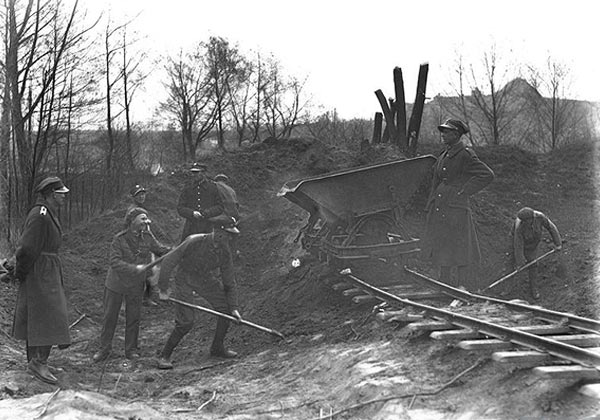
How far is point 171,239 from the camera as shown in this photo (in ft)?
51.6

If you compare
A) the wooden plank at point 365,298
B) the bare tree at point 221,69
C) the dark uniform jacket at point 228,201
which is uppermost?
the bare tree at point 221,69

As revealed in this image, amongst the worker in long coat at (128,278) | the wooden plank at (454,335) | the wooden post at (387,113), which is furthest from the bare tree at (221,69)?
the wooden plank at (454,335)

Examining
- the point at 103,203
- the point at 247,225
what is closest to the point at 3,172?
the point at 247,225

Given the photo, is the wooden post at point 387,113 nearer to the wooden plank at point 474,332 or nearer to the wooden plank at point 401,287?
the wooden plank at point 401,287

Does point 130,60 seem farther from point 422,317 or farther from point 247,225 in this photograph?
point 422,317

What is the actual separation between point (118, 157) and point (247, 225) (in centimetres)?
1922

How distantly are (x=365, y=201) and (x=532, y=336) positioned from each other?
453 centimetres

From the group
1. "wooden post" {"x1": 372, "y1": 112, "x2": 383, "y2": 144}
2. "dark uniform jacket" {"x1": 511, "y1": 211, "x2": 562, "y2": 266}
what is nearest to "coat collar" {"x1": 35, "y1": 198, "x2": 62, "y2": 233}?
"dark uniform jacket" {"x1": 511, "y1": 211, "x2": 562, "y2": 266}

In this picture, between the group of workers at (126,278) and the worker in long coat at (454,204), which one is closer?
the group of workers at (126,278)

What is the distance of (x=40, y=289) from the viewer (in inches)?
254

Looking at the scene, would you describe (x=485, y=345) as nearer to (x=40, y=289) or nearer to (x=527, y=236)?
(x=40, y=289)

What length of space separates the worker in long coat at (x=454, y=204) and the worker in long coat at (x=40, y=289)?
13.6 ft

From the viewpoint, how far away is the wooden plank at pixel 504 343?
16.6 feet

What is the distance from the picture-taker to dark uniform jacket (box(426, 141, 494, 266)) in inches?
308
